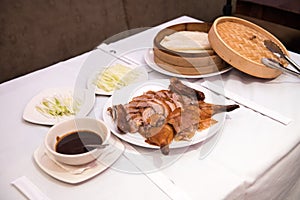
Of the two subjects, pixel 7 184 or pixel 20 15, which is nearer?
pixel 7 184

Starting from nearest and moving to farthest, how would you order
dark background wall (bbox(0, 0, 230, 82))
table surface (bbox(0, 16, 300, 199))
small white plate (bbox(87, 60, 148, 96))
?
table surface (bbox(0, 16, 300, 199))
small white plate (bbox(87, 60, 148, 96))
dark background wall (bbox(0, 0, 230, 82))

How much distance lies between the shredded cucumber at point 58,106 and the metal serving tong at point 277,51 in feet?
1.93

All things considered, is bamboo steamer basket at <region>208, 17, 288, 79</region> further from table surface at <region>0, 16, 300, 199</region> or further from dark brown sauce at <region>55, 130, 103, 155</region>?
dark brown sauce at <region>55, 130, 103, 155</region>

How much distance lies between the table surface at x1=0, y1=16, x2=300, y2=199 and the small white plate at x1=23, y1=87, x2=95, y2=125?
2cm

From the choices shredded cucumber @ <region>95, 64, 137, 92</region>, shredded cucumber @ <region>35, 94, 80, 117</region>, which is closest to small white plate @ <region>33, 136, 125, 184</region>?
shredded cucumber @ <region>35, 94, 80, 117</region>

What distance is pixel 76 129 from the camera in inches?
27.4

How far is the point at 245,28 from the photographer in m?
1.05

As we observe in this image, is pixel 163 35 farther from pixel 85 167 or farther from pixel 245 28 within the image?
pixel 85 167

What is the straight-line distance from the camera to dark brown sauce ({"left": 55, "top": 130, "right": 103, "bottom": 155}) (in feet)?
2.11

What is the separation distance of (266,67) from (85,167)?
57 centimetres

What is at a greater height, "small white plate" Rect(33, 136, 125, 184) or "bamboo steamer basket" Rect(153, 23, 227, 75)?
"bamboo steamer basket" Rect(153, 23, 227, 75)

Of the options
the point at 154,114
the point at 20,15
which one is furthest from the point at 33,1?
the point at 154,114

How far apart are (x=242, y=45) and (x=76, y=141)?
57 cm

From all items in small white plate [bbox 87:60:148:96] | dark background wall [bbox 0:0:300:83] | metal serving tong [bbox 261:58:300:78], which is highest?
metal serving tong [bbox 261:58:300:78]
